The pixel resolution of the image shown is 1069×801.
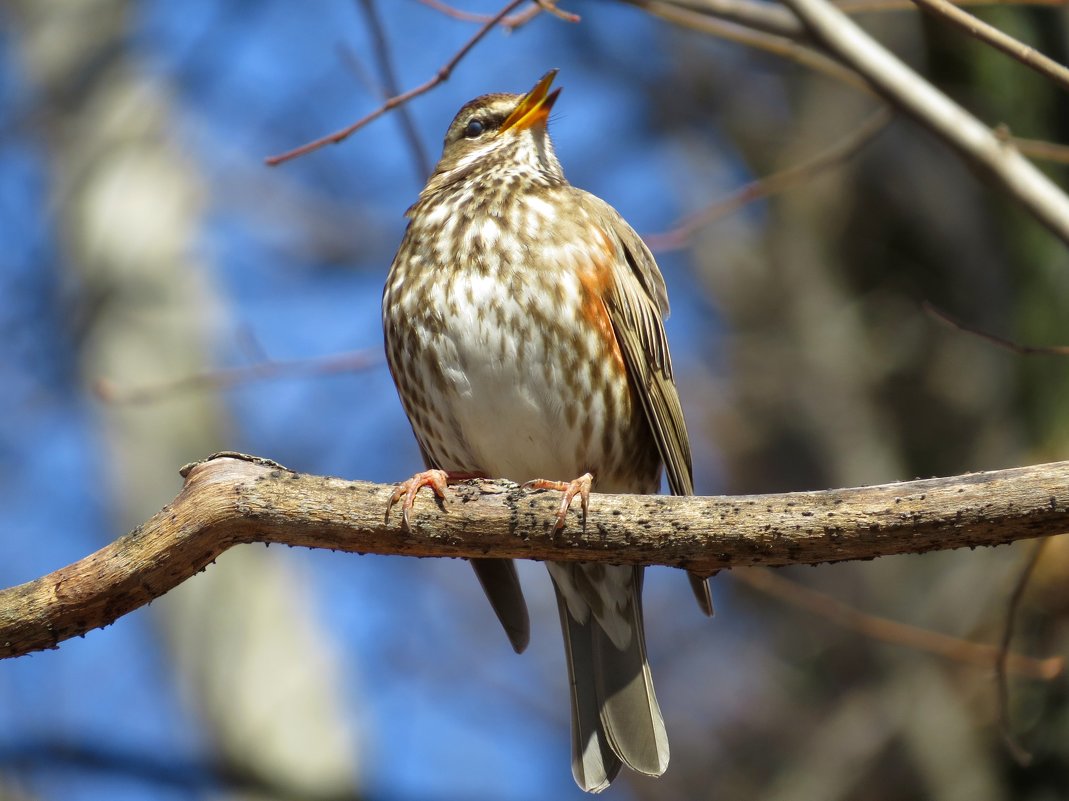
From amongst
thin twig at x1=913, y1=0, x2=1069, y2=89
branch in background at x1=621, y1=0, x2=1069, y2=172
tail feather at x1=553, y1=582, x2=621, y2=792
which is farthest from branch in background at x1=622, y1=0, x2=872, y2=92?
tail feather at x1=553, y1=582, x2=621, y2=792

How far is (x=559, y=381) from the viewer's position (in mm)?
4391

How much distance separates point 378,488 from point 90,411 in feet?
17.3

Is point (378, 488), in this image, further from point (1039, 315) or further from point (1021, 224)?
point (1021, 224)

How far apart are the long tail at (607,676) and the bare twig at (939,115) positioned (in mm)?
1957

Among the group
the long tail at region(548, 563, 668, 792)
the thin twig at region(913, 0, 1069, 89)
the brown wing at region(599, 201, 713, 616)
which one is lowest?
the long tail at region(548, 563, 668, 792)

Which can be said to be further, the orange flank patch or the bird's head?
the bird's head

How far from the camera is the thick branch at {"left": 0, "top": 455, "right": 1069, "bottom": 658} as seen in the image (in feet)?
9.87

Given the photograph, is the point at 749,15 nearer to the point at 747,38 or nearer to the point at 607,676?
the point at 747,38

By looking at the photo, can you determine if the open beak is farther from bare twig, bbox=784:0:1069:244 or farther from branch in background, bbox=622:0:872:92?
bare twig, bbox=784:0:1069:244

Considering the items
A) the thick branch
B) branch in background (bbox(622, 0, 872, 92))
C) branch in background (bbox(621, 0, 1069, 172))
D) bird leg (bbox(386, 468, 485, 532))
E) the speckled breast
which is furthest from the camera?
the speckled breast

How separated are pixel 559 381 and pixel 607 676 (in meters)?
1.11

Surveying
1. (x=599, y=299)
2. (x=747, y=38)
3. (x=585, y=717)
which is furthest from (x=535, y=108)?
(x=585, y=717)

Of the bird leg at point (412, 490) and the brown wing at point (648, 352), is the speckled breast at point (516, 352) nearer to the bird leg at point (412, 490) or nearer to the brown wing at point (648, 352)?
the brown wing at point (648, 352)

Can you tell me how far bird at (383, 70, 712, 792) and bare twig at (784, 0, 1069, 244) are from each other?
1.24 meters
